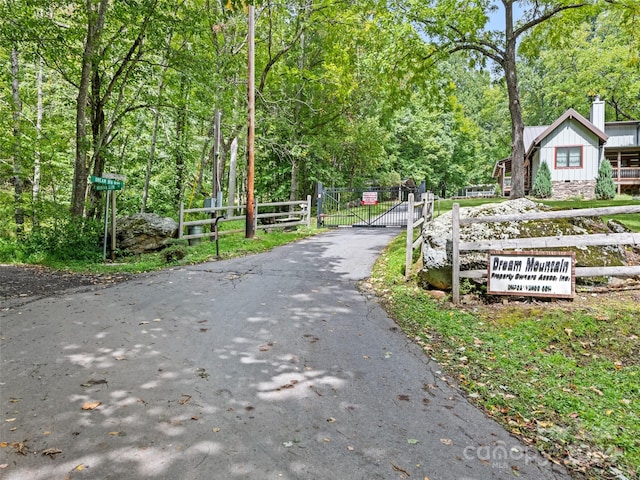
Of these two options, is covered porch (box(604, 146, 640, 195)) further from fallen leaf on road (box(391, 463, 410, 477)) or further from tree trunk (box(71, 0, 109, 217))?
fallen leaf on road (box(391, 463, 410, 477))

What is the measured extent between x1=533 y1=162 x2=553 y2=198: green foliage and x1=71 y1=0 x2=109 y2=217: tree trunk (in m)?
24.4

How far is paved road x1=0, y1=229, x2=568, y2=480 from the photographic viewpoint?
2590 mm

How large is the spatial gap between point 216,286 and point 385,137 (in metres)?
21.1

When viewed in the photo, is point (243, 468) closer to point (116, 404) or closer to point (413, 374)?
point (116, 404)

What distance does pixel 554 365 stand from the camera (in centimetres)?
410

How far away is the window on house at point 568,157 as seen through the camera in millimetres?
26859

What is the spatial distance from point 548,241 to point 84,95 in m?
11.2

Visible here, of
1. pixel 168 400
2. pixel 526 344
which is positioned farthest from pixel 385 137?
pixel 168 400

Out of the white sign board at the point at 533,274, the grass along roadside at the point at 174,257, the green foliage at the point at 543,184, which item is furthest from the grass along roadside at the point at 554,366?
the green foliage at the point at 543,184

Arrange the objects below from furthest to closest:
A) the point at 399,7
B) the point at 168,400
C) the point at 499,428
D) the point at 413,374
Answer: the point at 399,7 < the point at 413,374 < the point at 168,400 < the point at 499,428

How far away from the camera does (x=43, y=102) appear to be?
1666cm

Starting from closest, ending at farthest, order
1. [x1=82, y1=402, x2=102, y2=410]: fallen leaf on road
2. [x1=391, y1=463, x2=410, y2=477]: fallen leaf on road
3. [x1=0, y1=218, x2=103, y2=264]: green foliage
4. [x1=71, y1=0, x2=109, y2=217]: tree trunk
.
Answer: [x1=391, y1=463, x2=410, y2=477]: fallen leaf on road
[x1=82, y1=402, x2=102, y2=410]: fallen leaf on road
[x1=71, y1=0, x2=109, y2=217]: tree trunk
[x1=0, y1=218, x2=103, y2=264]: green foliage

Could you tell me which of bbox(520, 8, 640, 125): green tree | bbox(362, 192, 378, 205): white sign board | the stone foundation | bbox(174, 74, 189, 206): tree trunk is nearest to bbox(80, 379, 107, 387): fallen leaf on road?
bbox(174, 74, 189, 206): tree trunk

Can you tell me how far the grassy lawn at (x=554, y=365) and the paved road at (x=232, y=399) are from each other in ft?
0.82
